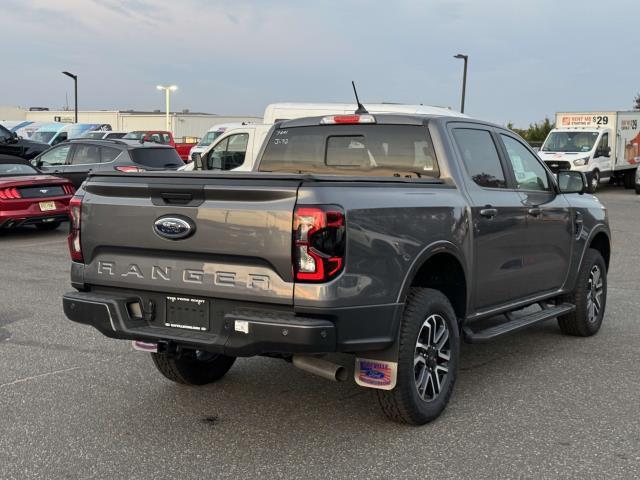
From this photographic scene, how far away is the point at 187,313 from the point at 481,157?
2.45 m

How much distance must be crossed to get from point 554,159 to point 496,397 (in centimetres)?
2156

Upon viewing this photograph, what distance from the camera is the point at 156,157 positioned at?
15914 millimetres

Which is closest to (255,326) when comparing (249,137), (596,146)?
(249,137)

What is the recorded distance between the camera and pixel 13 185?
41.0 ft

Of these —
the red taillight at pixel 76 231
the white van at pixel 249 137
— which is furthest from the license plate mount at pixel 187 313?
the white van at pixel 249 137

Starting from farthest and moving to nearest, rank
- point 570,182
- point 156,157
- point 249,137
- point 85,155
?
point 85,155, point 156,157, point 249,137, point 570,182

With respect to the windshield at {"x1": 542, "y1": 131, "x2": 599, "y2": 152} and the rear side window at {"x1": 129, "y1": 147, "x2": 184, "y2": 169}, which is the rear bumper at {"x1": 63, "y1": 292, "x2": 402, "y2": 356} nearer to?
the rear side window at {"x1": 129, "y1": 147, "x2": 184, "y2": 169}

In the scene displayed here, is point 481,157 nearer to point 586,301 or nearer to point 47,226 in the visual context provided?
point 586,301

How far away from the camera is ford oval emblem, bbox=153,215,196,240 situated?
4.00 meters

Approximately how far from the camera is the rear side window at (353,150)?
5043 mm

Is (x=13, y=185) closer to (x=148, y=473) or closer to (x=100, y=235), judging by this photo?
(x=100, y=235)

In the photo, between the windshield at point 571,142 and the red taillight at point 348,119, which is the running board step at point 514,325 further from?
the windshield at point 571,142

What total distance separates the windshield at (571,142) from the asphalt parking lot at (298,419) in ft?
67.2

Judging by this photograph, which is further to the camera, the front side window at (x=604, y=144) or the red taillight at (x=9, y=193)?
the front side window at (x=604, y=144)
